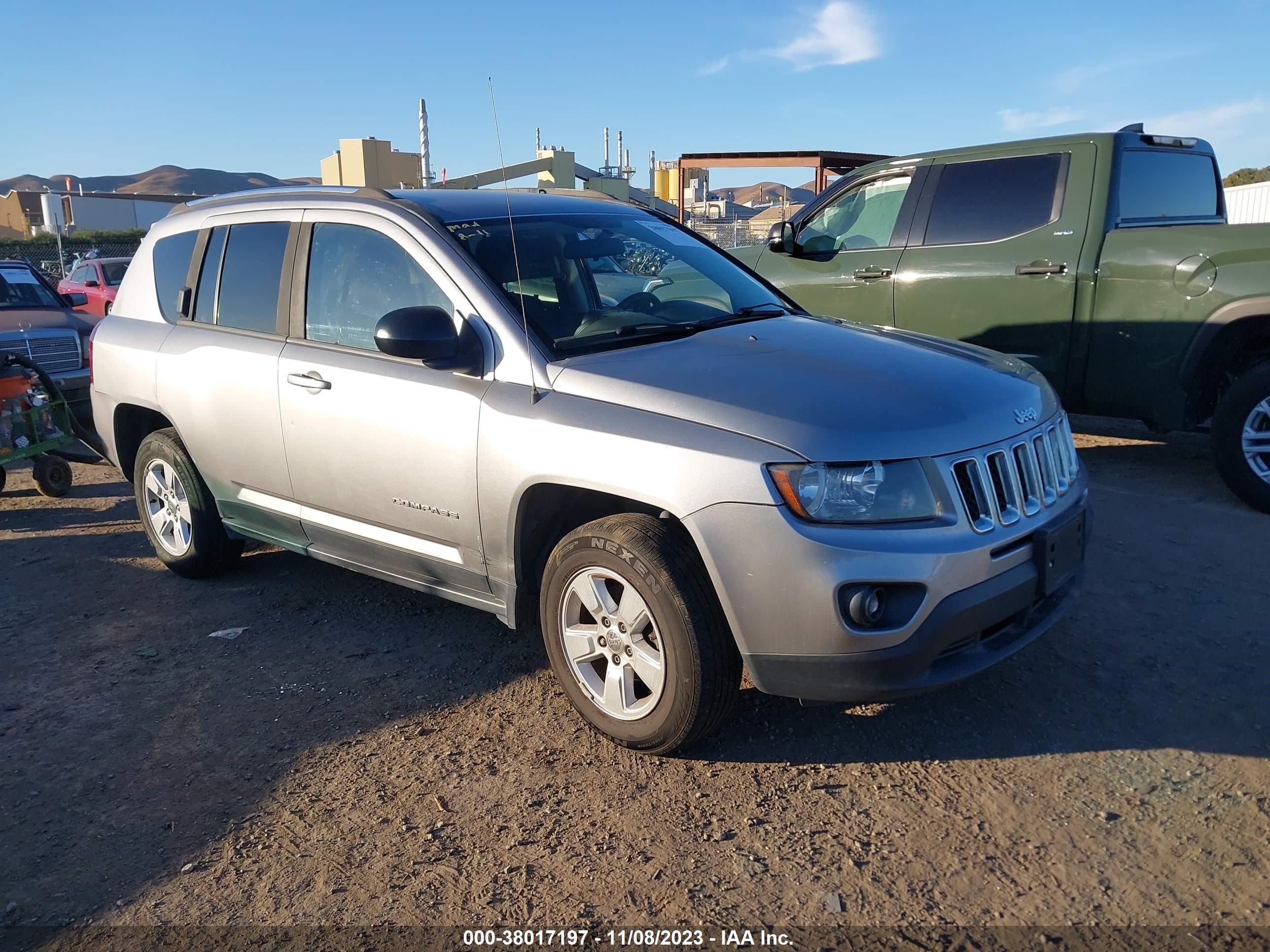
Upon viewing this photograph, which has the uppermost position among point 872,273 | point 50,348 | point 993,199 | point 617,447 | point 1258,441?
point 993,199

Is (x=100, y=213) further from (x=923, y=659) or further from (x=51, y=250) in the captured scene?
(x=923, y=659)

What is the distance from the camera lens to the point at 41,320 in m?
9.66

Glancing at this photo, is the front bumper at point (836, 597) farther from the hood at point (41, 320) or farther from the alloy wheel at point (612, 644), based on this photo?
the hood at point (41, 320)

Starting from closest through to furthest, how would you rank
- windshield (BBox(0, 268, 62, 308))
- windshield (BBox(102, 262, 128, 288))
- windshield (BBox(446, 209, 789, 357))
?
windshield (BBox(446, 209, 789, 357)) → windshield (BBox(0, 268, 62, 308)) → windshield (BBox(102, 262, 128, 288))

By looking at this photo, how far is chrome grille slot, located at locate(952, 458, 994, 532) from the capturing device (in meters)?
3.07

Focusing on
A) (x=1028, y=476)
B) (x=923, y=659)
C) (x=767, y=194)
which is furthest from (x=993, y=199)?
(x=767, y=194)

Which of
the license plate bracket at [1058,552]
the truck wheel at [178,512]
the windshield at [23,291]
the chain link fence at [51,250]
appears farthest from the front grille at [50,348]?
the chain link fence at [51,250]

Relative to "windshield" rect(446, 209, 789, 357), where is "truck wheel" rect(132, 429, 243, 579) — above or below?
below

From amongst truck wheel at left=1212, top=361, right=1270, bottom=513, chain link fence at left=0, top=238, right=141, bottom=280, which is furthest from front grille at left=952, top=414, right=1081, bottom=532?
chain link fence at left=0, top=238, right=141, bottom=280

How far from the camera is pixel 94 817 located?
323 cm

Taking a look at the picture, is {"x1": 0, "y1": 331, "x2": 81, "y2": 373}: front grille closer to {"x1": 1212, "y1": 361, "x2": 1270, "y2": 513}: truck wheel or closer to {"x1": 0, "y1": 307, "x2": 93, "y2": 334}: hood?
{"x1": 0, "y1": 307, "x2": 93, "y2": 334}: hood

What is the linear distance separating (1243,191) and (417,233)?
73.4ft

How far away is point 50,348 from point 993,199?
7.62 metres

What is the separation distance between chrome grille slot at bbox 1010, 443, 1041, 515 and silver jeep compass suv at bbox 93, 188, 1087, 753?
0.01 meters
